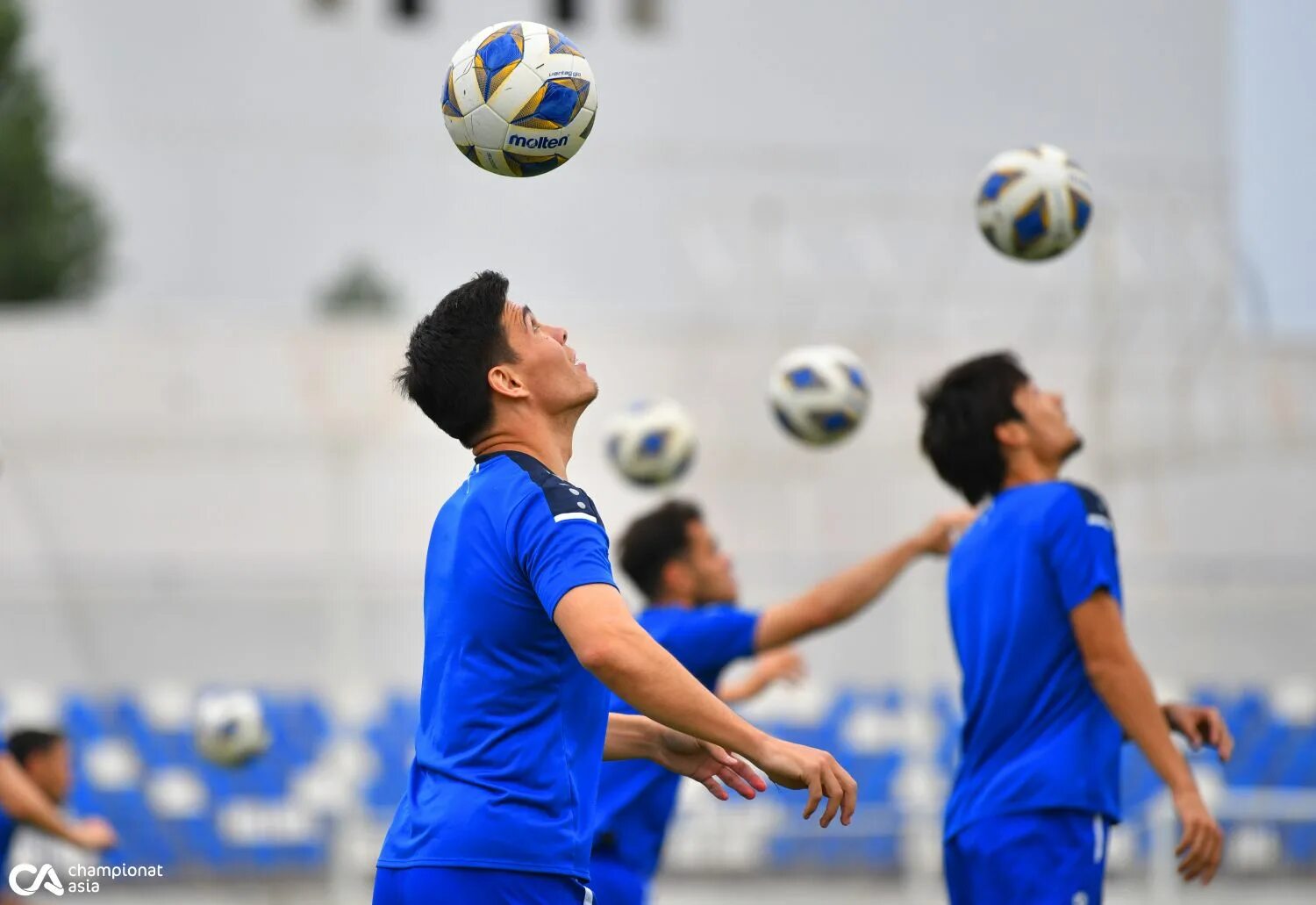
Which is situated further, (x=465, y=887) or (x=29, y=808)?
(x=29, y=808)

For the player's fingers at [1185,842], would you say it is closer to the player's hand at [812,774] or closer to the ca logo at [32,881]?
the player's hand at [812,774]

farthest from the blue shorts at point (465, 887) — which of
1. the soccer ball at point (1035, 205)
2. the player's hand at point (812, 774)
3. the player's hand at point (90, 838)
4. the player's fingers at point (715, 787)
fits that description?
the player's hand at point (90, 838)

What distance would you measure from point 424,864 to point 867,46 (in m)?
24.5

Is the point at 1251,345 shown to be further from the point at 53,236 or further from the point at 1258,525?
the point at 53,236

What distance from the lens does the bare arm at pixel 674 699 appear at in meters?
3.16

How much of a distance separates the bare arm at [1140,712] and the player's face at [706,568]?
1.75 m

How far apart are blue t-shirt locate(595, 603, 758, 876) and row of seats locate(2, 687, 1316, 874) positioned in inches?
318

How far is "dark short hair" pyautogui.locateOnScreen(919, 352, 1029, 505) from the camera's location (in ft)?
16.3

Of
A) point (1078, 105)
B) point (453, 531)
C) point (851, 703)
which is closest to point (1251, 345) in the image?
point (851, 703)

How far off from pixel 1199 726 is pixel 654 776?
5.57ft

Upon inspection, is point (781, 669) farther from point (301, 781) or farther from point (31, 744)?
point (301, 781)

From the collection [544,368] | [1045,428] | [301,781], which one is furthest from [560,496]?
[301,781]

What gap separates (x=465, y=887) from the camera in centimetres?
332

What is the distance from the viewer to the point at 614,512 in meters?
16.8
